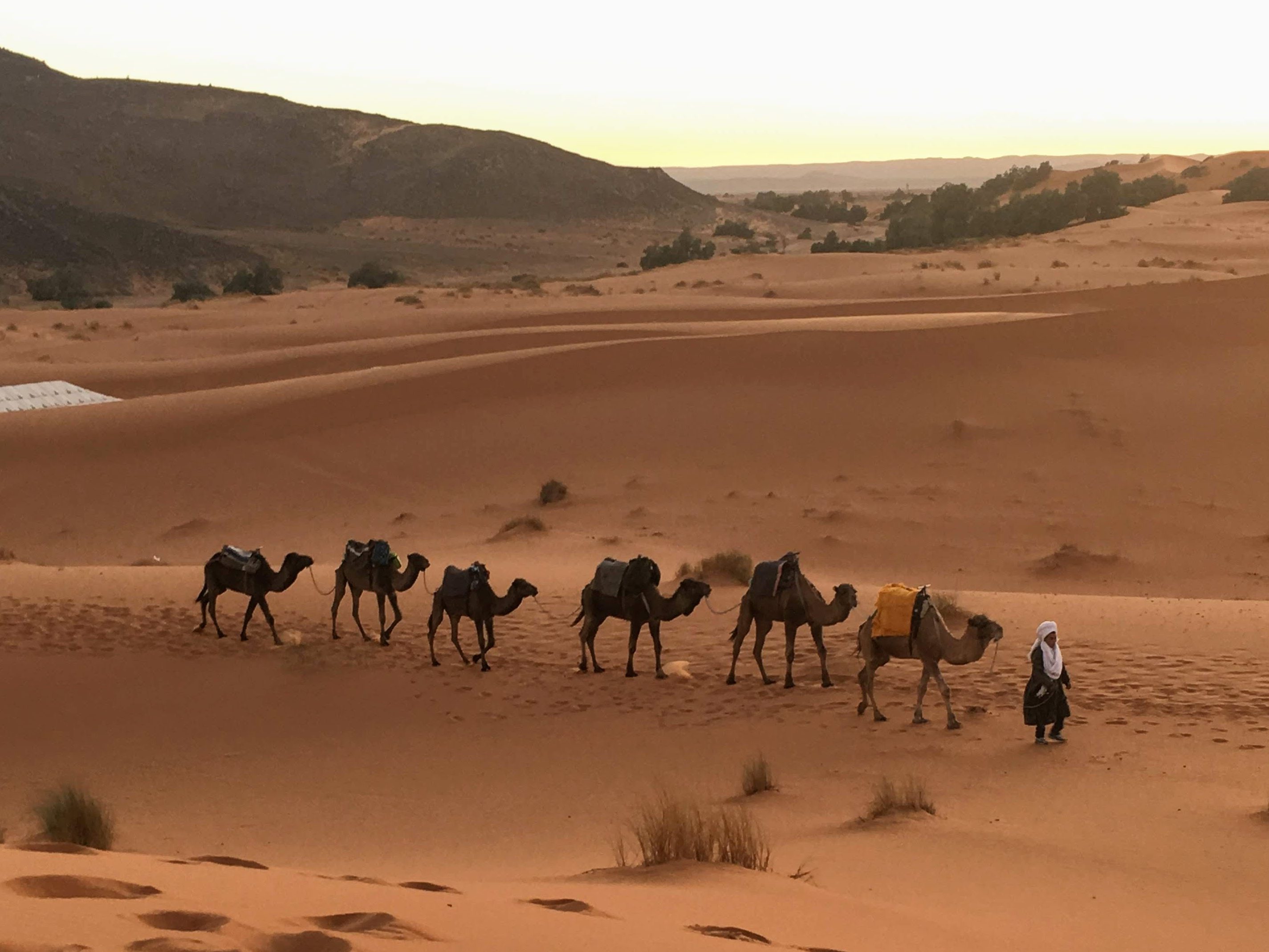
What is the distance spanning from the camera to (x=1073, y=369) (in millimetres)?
29438

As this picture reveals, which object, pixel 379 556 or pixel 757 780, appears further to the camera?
pixel 379 556

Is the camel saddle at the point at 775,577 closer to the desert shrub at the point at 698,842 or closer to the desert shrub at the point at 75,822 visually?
the desert shrub at the point at 698,842

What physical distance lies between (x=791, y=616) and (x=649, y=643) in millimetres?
2613

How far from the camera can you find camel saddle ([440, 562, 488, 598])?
46.1ft

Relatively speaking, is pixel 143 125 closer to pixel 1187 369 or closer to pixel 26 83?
pixel 26 83

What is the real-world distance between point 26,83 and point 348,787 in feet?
505

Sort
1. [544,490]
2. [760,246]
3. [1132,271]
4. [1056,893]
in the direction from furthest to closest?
[760,246], [1132,271], [544,490], [1056,893]

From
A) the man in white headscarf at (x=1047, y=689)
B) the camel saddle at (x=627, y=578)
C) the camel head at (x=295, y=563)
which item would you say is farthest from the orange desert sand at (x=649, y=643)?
the camel saddle at (x=627, y=578)

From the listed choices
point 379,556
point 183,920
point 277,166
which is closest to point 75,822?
point 183,920

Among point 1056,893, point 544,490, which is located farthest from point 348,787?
point 544,490

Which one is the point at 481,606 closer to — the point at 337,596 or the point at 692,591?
the point at 692,591

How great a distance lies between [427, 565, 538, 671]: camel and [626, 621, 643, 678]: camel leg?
108 cm

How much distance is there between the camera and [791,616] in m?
13.3

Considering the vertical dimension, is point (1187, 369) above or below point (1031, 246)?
below
